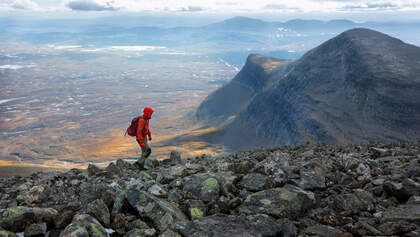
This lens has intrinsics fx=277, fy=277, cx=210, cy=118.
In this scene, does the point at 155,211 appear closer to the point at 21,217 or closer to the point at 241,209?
the point at 241,209

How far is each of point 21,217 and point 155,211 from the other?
→ 3024mm

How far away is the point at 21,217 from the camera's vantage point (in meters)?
6.34

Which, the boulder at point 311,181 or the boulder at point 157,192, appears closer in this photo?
the boulder at point 157,192

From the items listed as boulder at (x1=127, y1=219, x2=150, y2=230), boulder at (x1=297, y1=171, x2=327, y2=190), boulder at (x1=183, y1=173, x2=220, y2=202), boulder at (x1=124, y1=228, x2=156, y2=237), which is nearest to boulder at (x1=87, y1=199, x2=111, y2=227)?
boulder at (x1=127, y1=219, x2=150, y2=230)

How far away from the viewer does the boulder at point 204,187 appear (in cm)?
799

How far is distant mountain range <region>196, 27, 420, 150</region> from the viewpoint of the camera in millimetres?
57094

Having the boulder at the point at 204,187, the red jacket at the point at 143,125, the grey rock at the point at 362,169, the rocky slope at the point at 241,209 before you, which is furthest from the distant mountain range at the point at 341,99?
the boulder at the point at 204,187

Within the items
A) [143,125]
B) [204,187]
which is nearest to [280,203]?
[204,187]

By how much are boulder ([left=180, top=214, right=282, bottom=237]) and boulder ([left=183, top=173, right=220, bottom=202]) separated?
176cm

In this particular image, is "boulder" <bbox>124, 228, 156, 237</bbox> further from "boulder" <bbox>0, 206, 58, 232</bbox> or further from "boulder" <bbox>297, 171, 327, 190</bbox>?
"boulder" <bbox>297, 171, 327, 190</bbox>

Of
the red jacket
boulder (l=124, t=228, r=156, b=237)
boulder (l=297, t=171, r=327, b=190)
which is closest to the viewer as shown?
boulder (l=124, t=228, r=156, b=237)

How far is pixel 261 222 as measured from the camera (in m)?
6.01

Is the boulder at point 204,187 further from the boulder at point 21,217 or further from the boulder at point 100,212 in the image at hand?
the boulder at point 21,217

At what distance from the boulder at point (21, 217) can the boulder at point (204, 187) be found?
3740 millimetres
